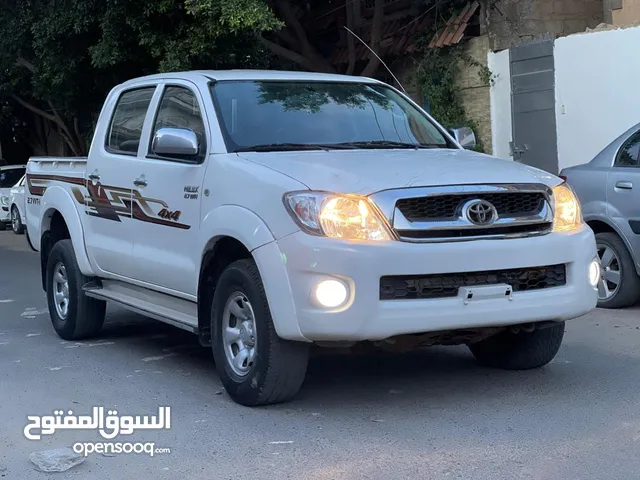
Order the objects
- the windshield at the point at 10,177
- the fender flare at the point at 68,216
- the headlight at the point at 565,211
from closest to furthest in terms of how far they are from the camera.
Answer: the headlight at the point at 565,211
the fender flare at the point at 68,216
the windshield at the point at 10,177

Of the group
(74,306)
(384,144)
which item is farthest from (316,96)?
(74,306)

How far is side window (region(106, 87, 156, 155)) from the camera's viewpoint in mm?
7434

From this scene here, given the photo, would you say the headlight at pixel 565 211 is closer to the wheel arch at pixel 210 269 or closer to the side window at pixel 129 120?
the wheel arch at pixel 210 269

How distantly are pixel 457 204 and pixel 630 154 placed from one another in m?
4.08

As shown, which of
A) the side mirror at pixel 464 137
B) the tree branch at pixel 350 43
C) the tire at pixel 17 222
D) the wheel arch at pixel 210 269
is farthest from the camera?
the tire at pixel 17 222

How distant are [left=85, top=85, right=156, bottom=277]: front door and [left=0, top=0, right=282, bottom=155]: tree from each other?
21.1ft

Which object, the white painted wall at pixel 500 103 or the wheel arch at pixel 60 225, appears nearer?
the wheel arch at pixel 60 225

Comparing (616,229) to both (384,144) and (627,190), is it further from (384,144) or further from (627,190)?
(384,144)

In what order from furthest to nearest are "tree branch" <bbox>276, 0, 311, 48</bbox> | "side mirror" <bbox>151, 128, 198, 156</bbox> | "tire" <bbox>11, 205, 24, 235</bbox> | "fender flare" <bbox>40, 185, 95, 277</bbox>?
"tire" <bbox>11, 205, 24, 235</bbox> → "tree branch" <bbox>276, 0, 311, 48</bbox> → "fender flare" <bbox>40, 185, 95, 277</bbox> → "side mirror" <bbox>151, 128, 198, 156</bbox>

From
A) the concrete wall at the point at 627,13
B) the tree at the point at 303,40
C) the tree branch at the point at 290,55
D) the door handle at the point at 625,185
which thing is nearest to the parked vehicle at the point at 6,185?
the tree at the point at 303,40

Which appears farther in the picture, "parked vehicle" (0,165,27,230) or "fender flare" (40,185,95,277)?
"parked vehicle" (0,165,27,230)

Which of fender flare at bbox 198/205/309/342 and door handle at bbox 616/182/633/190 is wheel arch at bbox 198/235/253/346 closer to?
fender flare at bbox 198/205/309/342

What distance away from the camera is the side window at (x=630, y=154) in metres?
8.89

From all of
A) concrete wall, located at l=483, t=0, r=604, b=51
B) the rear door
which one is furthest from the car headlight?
concrete wall, located at l=483, t=0, r=604, b=51
